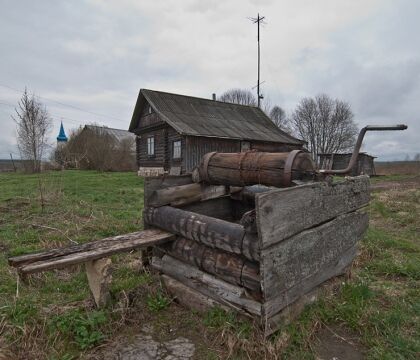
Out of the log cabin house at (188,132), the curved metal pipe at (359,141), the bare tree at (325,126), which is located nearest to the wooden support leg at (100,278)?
the curved metal pipe at (359,141)

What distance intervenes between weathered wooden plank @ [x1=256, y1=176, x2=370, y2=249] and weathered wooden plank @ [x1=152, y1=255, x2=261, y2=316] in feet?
1.59

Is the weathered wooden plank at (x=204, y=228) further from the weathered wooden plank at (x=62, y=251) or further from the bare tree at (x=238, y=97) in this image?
the bare tree at (x=238, y=97)

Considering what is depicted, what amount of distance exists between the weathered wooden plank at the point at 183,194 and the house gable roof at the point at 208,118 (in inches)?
465

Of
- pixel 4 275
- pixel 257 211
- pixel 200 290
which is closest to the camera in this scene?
pixel 257 211

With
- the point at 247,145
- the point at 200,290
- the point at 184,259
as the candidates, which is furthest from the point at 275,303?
the point at 247,145

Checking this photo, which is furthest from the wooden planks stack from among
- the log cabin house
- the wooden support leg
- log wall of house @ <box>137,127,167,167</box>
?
log wall of house @ <box>137,127,167,167</box>

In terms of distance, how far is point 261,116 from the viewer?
2277cm

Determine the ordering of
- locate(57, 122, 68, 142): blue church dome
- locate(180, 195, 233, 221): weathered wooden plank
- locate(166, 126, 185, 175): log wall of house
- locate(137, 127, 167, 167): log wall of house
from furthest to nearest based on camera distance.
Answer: locate(57, 122, 68, 142): blue church dome
locate(137, 127, 167, 167): log wall of house
locate(166, 126, 185, 175): log wall of house
locate(180, 195, 233, 221): weathered wooden plank

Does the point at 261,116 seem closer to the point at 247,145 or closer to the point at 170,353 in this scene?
the point at 247,145

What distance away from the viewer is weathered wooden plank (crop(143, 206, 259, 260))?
205cm

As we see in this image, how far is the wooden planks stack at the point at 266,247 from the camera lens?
1.93 metres

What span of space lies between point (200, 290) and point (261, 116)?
21.6m

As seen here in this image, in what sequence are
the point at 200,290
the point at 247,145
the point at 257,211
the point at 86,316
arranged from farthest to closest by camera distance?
1. the point at 247,145
2. the point at 200,290
3. the point at 86,316
4. the point at 257,211

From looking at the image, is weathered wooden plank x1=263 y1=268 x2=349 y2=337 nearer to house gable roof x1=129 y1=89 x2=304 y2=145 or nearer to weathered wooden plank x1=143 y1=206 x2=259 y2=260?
weathered wooden plank x1=143 y1=206 x2=259 y2=260
